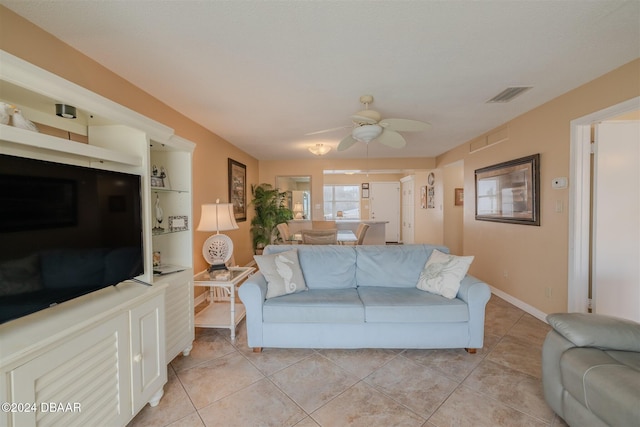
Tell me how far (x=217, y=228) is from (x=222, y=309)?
0.90m

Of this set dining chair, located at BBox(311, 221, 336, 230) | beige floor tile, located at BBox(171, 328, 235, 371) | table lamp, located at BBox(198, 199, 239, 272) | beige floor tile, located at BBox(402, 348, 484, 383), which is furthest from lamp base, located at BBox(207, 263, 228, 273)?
dining chair, located at BBox(311, 221, 336, 230)

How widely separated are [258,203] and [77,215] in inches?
163

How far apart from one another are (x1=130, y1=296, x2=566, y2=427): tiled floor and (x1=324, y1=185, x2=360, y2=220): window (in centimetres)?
647

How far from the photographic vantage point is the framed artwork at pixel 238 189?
14.2 ft

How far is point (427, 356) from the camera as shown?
2.10 metres

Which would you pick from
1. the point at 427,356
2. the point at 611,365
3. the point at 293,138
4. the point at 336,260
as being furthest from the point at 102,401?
the point at 293,138

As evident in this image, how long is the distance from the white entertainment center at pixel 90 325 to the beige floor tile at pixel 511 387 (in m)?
2.15

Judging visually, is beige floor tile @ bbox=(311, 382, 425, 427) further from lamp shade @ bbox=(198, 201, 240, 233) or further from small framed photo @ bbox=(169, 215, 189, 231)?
lamp shade @ bbox=(198, 201, 240, 233)

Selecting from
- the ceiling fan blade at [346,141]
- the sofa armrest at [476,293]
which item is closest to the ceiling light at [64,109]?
the ceiling fan blade at [346,141]

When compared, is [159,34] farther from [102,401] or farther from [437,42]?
[102,401]

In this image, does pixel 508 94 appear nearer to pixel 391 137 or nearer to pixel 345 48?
pixel 391 137

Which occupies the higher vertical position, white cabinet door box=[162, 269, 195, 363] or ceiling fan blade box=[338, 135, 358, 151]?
ceiling fan blade box=[338, 135, 358, 151]

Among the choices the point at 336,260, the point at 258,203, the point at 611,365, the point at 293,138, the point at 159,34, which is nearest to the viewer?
the point at 611,365

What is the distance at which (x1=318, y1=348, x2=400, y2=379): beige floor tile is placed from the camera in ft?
6.31
